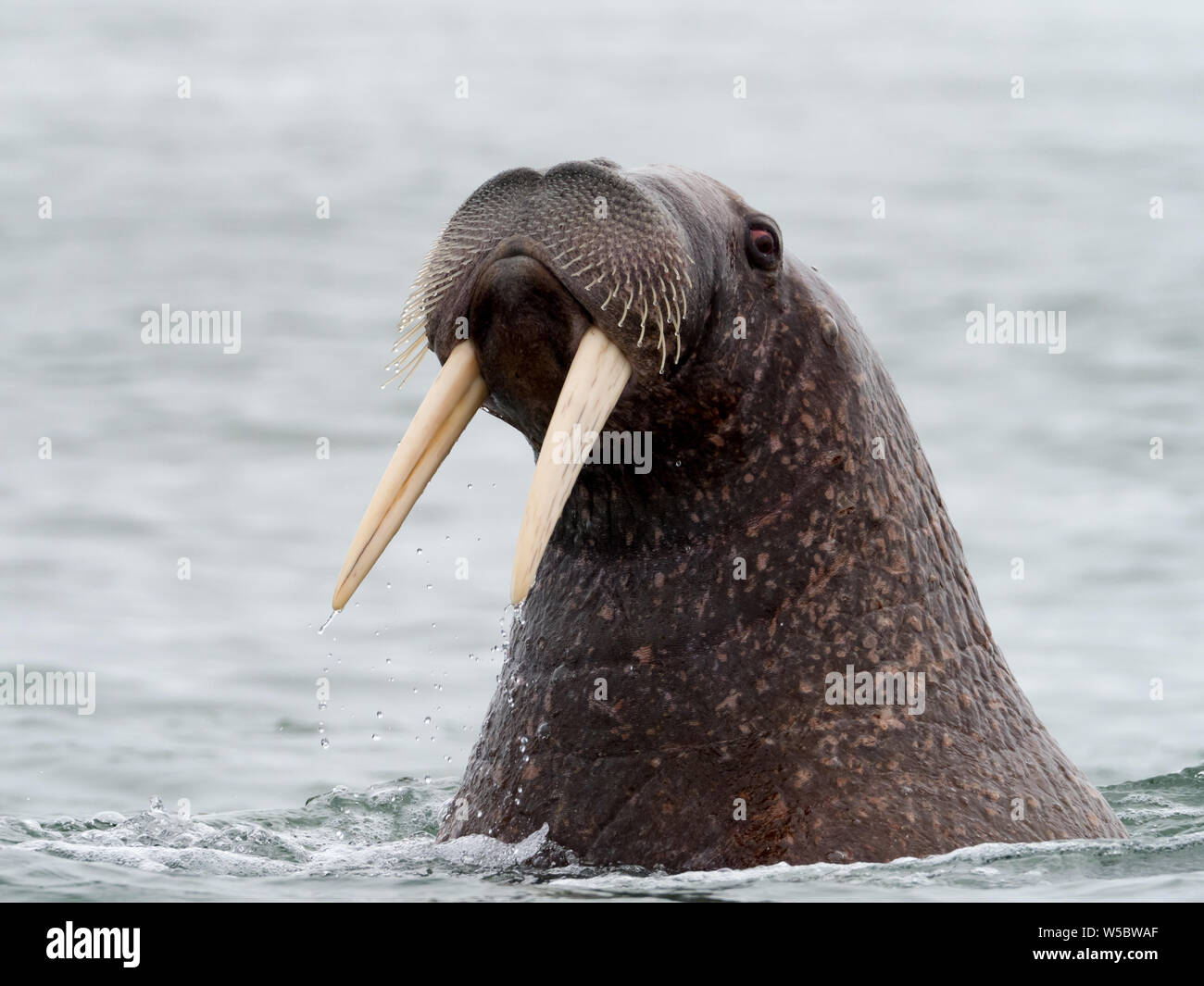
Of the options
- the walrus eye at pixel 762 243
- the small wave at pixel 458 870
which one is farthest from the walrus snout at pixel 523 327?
the small wave at pixel 458 870

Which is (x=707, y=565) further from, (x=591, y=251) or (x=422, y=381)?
(x=422, y=381)

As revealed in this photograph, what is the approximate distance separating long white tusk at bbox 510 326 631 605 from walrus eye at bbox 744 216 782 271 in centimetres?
72

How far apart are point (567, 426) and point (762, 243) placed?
1.16m

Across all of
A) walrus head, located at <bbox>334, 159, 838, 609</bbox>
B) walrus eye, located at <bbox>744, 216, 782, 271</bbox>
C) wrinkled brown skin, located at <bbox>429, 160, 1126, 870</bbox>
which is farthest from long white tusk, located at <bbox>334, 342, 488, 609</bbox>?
walrus eye, located at <bbox>744, 216, 782, 271</bbox>

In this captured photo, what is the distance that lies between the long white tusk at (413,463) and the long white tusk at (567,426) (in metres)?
0.30

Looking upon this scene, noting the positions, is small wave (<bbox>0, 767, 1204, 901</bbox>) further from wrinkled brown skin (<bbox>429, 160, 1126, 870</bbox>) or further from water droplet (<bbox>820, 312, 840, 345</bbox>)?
water droplet (<bbox>820, 312, 840, 345</bbox>)

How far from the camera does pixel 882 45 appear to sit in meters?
40.6

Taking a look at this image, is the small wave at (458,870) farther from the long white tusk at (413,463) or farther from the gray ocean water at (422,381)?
the long white tusk at (413,463)

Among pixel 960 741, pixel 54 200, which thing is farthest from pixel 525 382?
pixel 54 200

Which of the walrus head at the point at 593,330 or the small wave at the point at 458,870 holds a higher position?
the walrus head at the point at 593,330

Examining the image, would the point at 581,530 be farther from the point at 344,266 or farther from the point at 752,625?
the point at 344,266

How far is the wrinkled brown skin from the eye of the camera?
6258mm

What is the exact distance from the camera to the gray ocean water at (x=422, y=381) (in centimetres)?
988

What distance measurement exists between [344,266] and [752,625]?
22.0 m
